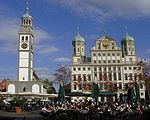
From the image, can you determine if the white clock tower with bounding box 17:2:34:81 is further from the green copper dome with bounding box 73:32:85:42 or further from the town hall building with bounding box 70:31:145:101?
the green copper dome with bounding box 73:32:85:42

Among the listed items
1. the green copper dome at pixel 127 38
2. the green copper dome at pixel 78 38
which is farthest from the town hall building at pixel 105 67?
the green copper dome at pixel 78 38

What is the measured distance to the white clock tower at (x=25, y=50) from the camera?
83.1m

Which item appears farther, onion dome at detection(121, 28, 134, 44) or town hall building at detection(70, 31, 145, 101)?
onion dome at detection(121, 28, 134, 44)

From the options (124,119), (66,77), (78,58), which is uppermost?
(78,58)

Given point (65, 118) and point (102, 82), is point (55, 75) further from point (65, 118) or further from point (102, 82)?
point (65, 118)

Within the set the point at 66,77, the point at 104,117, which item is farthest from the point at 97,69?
the point at 104,117

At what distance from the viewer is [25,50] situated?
279 feet

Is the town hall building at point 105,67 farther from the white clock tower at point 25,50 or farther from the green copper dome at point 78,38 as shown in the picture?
the white clock tower at point 25,50

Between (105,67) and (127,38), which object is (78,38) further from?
(105,67)

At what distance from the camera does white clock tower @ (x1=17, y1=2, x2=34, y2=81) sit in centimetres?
8311

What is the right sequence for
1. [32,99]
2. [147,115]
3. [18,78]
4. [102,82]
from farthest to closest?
[102,82]
[18,78]
[32,99]
[147,115]

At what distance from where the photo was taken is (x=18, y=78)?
275 ft

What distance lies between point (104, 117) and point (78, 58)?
80805mm

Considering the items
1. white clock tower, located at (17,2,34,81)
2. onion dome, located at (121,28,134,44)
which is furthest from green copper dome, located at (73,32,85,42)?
white clock tower, located at (17,2,34,81)
